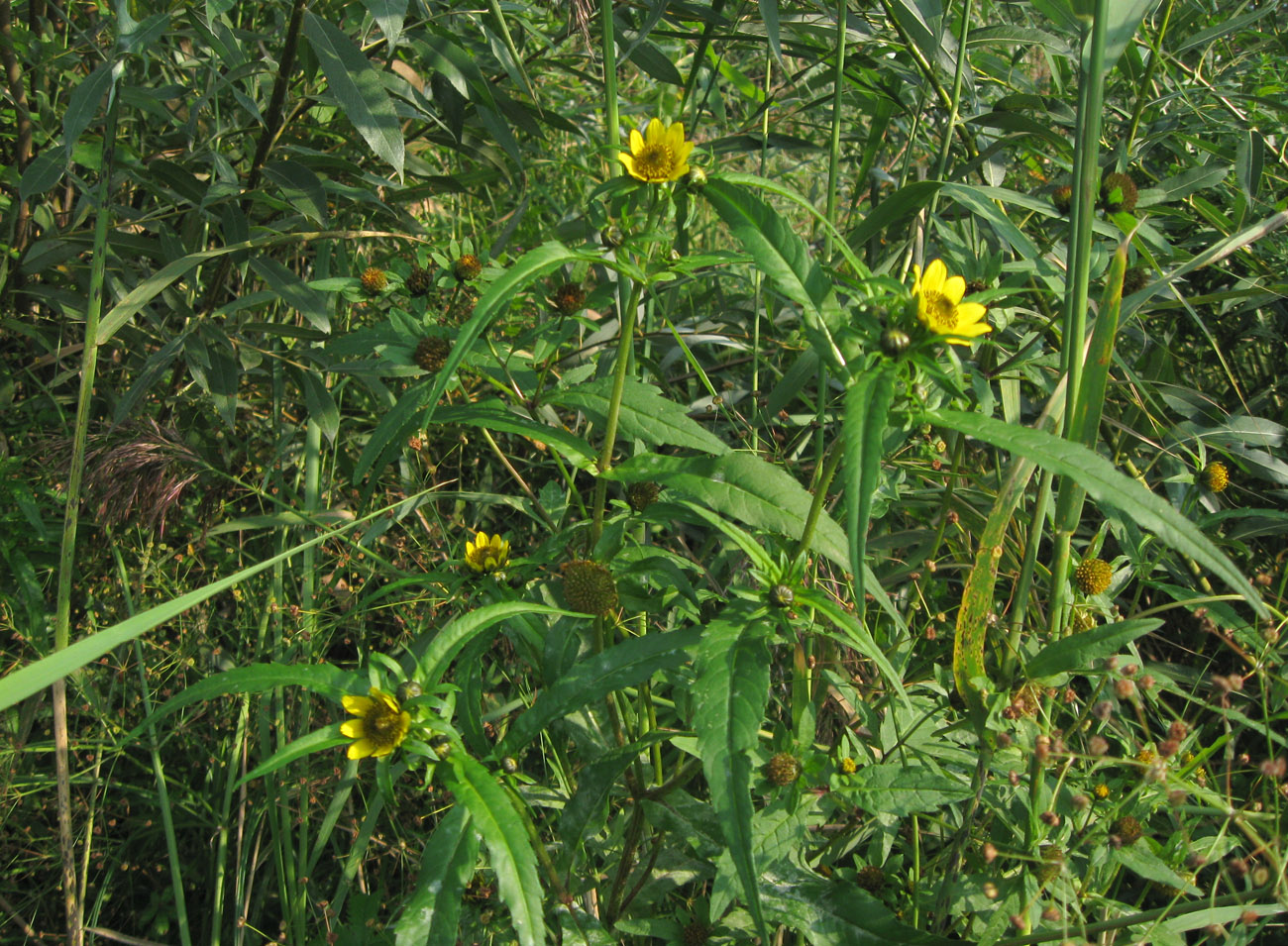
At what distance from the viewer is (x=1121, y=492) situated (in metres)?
0.77

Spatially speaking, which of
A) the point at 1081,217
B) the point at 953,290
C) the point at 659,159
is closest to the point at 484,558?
the point at 659,159

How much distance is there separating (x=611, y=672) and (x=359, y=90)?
0.92m

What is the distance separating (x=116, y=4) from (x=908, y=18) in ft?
4.09

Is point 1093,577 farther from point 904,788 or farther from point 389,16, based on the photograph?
point 389,16

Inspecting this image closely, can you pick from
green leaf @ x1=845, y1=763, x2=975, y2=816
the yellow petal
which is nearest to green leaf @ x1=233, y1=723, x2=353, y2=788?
green leaf @ x1=845, y1=763, x2=975, y2=816

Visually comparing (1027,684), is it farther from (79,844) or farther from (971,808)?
(79,844)

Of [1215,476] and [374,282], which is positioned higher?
[374,282]

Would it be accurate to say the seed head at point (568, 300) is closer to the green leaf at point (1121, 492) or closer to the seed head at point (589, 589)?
the seed head at point (589, 589)

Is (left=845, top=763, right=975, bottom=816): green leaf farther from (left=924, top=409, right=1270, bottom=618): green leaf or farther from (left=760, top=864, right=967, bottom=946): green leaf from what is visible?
(left=924, top=409, right=1270, bottom=618): green leaf

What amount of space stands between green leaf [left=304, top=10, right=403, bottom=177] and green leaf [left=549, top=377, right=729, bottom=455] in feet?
1.51

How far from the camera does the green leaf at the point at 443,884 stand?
2.94 feet

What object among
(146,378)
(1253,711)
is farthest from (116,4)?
(1253,711)

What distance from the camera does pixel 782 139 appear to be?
202cm

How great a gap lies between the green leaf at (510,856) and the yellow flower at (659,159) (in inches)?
25.5
